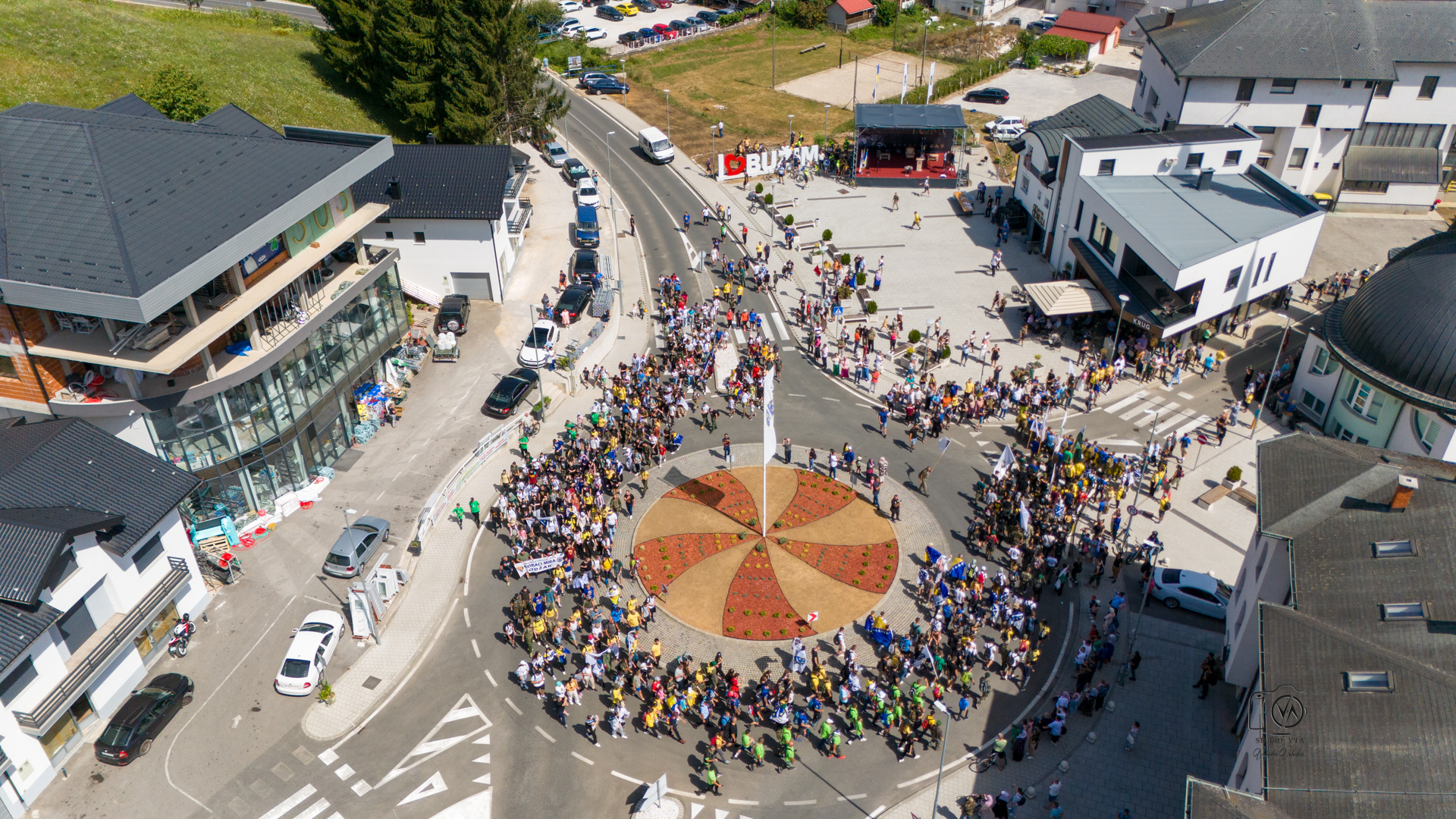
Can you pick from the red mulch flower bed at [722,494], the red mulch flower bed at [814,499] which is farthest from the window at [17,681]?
A: the red mulch flower bed at [814,499]

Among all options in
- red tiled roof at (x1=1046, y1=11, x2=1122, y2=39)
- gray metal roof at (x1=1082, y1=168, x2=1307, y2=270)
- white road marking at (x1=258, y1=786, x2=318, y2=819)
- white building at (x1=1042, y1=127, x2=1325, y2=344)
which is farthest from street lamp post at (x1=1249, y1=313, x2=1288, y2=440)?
red tiled roof at (x1=1046, y1=11, x2=1122, y2=39)

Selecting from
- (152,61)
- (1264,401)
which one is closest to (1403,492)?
(1264,401)

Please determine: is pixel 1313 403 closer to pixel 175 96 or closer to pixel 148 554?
pixel 148 554

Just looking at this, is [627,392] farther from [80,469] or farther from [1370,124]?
[1370,124]

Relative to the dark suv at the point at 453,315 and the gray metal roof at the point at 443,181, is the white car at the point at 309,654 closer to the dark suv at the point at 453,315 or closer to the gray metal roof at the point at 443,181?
the dark suv at the point at 453,315

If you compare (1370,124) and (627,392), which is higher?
(1370,124)

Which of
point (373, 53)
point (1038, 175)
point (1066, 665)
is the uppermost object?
point (373, 53)

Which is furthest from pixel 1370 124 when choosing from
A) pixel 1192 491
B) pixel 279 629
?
pixel 279 629
